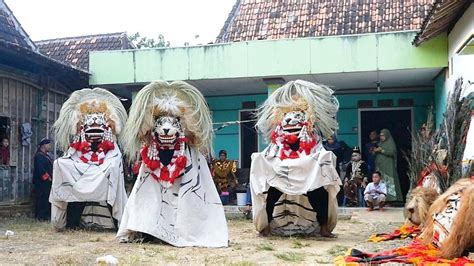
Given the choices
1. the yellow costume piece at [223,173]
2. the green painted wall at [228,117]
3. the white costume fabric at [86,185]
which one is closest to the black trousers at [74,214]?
the white costume fabric at [86,185]

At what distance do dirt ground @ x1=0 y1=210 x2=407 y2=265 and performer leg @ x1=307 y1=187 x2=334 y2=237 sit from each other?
242 millimetres

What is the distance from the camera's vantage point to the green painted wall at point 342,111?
12.8m

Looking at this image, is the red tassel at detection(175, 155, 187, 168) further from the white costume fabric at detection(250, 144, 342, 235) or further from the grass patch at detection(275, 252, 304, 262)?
the grass patch at detection(275, 252, 304, 262)

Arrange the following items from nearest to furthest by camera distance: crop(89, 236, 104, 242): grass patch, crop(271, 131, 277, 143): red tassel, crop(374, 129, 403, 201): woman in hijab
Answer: crop(89, 236, 104, 242): grass patch → crop(271, 131, 277, 143): red tassel → crop(374, 129, 403, 201): woman in hijab

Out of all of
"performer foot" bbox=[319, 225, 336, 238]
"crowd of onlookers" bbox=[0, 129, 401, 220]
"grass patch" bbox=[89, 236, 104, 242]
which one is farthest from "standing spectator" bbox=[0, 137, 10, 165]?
"performer foot" bbox=[319, 225, 336, 238]

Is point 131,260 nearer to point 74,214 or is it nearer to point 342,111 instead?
point 74,214

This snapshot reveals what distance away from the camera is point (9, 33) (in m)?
13.3

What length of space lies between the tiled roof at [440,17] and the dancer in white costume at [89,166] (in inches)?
183

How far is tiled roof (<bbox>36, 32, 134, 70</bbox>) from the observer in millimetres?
17750

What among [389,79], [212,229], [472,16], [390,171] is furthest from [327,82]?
[212,229]

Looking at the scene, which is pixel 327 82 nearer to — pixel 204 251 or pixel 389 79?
pixel 389 79

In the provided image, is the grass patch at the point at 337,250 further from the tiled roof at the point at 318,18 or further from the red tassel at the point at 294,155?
the tiled roof at the point at 318,18

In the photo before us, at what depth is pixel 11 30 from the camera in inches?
535

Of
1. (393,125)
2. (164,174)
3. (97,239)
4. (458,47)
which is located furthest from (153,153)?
(393,125)
